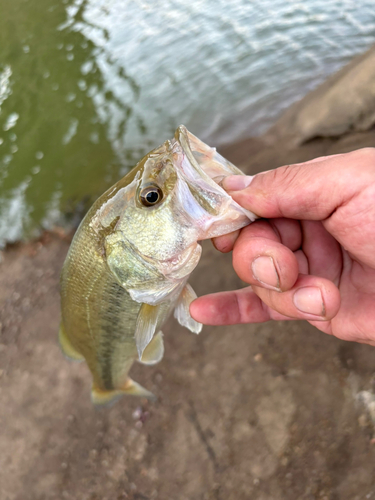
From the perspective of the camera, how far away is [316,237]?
2070mm

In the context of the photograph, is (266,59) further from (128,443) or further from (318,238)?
(128,443)

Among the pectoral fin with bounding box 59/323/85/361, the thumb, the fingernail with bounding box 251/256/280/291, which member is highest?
the thumb

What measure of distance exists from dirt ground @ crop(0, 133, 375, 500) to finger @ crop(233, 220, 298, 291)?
2.06 m

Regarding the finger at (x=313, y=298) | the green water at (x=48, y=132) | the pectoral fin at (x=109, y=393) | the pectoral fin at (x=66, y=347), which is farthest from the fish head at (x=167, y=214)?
the green water at (x=48, y=132)

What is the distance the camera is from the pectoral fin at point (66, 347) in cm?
250

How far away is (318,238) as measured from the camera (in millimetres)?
2068

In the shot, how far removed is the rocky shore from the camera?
2.87 meters

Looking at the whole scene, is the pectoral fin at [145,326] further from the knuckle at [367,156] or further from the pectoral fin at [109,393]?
the knuckle at [367,156]

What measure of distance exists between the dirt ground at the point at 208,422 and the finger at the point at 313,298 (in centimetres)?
192

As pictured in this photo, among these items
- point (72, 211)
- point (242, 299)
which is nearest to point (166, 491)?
point (242, 299)

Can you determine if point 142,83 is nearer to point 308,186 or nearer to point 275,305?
point 308,186

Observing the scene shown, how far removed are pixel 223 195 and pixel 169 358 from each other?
110 inches

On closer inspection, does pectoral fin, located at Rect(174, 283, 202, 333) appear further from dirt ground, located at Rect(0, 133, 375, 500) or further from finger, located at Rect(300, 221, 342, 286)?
dirt ground, located at Rect(0, 133, 375, 500)

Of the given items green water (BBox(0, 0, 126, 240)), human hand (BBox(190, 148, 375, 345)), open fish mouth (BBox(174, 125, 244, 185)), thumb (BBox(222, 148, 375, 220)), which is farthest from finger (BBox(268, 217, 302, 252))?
green water (BBox(0, 0, 126, 240))
